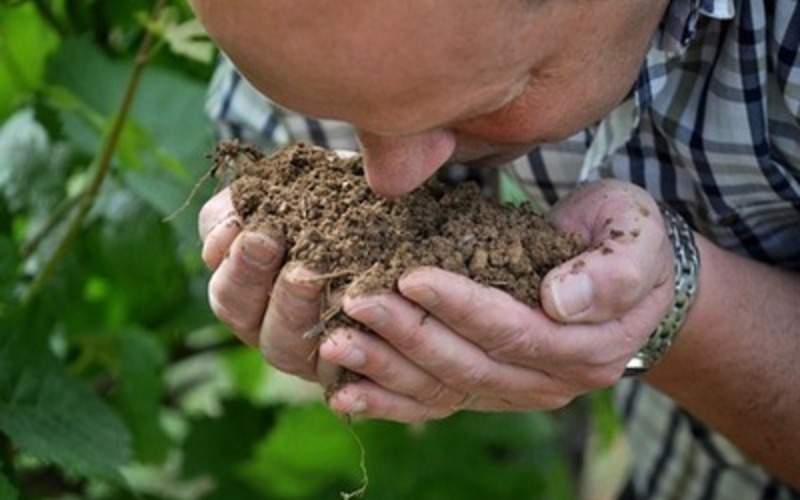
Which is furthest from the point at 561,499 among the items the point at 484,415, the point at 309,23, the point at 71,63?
the point at 309,23

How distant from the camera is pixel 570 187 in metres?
1.87

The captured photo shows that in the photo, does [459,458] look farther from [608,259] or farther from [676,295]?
[608,259]

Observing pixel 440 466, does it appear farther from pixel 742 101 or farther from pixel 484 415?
pixel 742 101

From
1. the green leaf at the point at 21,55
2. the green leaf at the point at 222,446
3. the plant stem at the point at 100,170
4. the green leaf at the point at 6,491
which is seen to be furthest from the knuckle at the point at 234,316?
the green leaf at the point at 222,446

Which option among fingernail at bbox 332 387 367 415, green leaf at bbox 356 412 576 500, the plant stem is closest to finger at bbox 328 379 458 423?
fingernail at bbox 332 387 367 415

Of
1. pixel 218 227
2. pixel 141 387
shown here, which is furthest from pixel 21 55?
pixel 218 227

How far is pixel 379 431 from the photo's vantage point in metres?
2.39

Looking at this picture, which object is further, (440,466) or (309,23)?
(440,466)

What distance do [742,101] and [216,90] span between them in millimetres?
648

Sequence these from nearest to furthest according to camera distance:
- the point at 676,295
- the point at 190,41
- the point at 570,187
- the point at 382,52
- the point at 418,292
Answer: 1. the point at 382,52
2. the point at 418,292
3. the point at 676,295
4. the point at 190,41
5. the point at 570,187

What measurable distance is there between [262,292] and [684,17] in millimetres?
375

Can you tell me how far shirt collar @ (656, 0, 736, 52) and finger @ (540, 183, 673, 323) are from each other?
124 millimetres

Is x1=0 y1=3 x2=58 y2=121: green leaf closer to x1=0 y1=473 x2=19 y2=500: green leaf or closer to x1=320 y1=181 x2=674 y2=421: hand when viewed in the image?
x1=0 y1=473 x2=19 y2=500: green leaf

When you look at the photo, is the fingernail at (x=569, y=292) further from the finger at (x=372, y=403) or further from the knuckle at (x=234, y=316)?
the knuckle at (x=234, y=316)
